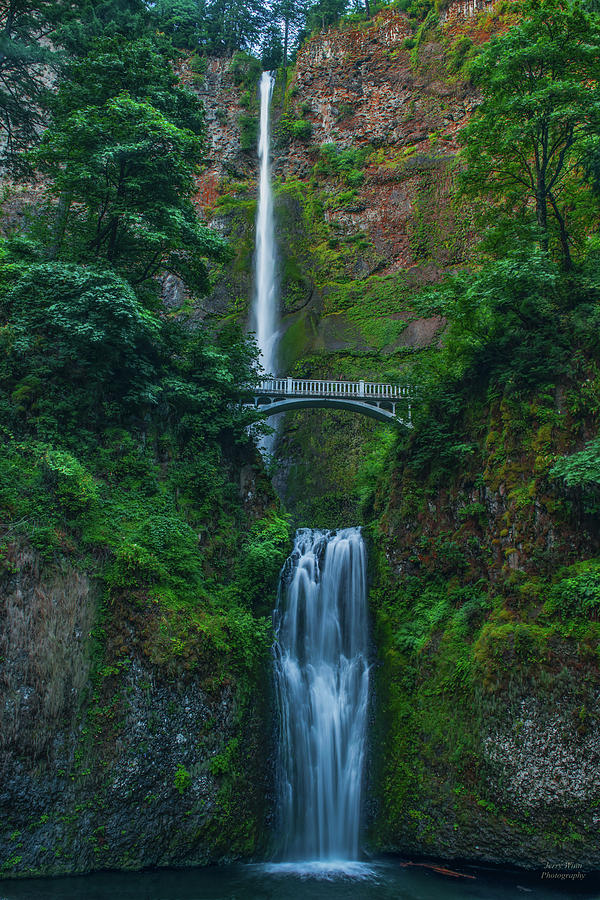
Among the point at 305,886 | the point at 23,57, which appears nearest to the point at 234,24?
the point at 23,57

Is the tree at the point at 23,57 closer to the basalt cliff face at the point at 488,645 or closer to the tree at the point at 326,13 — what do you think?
the basalt cliff face at the point at 488,645

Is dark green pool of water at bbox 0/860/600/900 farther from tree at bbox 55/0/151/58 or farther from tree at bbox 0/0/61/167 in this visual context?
tree at bbox 55/0/151/58

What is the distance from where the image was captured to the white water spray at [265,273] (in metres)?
24.4

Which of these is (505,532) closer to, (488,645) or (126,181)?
(488,645)

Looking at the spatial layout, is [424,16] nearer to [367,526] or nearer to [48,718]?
[367,526]

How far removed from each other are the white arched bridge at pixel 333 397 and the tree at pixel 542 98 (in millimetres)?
7562

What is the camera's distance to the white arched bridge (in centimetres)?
1812

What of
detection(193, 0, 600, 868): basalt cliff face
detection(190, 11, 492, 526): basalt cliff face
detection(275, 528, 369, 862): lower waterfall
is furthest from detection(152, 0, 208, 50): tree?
detection(275, 528, 369, 862): lower waterfall

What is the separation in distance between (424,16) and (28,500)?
3366 cm

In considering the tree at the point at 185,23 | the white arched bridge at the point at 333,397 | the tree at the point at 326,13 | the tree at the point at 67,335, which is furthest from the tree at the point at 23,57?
the tree at the point at 185,23

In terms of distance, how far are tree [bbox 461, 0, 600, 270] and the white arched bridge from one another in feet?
24.8

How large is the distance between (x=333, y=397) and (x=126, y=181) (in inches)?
375

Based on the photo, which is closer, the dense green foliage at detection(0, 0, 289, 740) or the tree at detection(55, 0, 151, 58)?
the dense green foliage at detection(0, 0, 289, 740)

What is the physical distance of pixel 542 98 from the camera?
1016 cm
